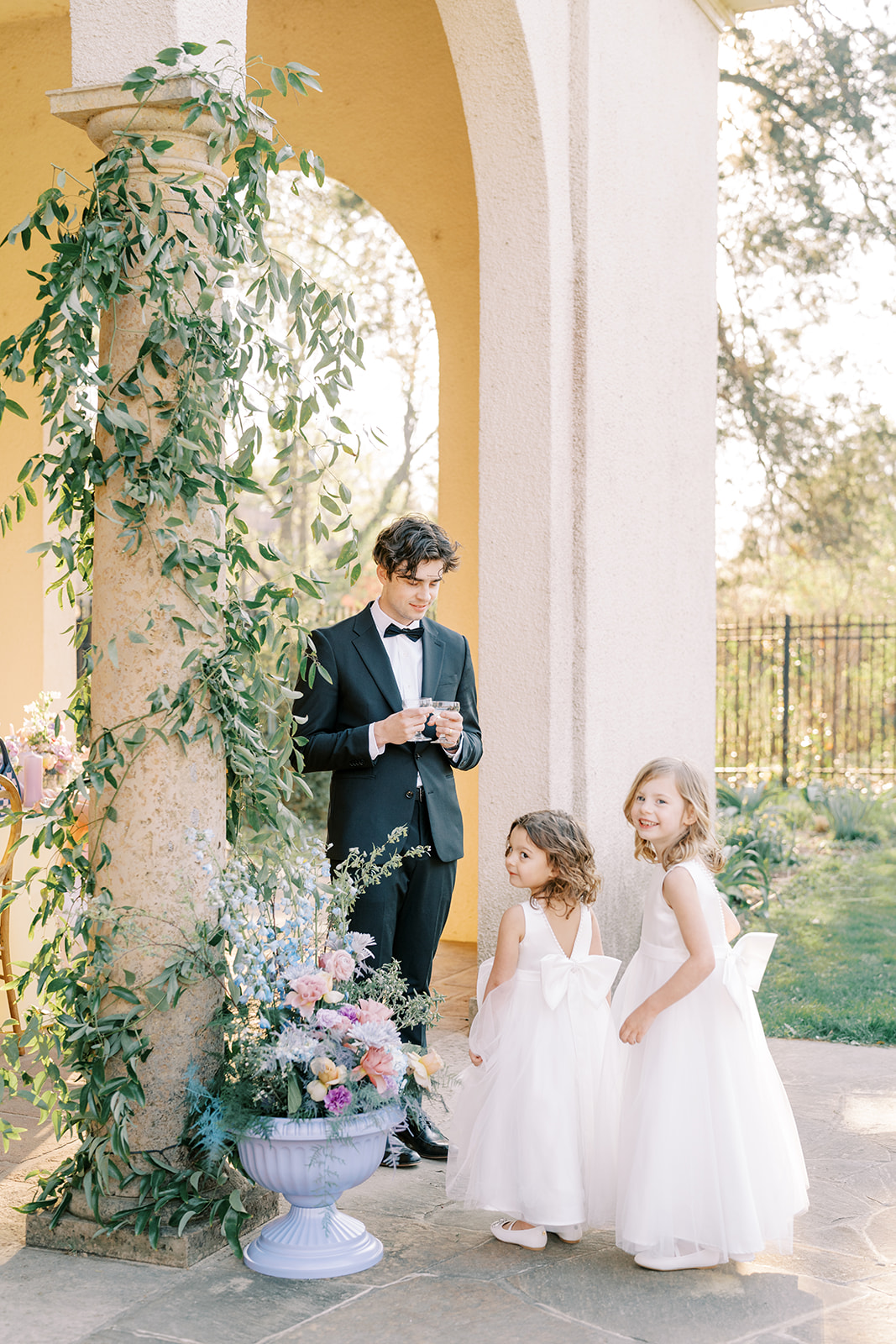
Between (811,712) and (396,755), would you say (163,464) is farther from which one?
(811,712)

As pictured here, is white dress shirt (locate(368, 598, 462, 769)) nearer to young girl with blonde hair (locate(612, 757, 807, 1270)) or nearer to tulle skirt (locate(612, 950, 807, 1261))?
young girl with blonde hair (locate(612, 757, 807, 1270))

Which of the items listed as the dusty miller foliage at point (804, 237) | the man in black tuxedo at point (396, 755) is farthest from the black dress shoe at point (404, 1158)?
the dusty miller foliage at point (804, 237)

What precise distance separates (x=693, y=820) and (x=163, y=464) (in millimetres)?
1515

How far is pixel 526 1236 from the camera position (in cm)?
326

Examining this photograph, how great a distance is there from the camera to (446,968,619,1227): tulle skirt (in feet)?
10.5

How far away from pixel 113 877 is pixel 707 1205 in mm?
1540

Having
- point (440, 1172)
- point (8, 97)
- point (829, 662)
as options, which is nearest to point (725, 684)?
point (829, 662)

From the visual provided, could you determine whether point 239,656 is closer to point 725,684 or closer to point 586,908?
point 586,908

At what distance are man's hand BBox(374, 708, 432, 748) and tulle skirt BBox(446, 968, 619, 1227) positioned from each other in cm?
68

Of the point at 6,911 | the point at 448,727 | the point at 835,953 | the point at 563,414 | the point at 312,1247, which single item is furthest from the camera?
the point at 835,953

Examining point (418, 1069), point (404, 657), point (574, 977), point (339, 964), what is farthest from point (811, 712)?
point (339, 964)

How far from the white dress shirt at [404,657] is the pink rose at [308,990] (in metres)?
0.99

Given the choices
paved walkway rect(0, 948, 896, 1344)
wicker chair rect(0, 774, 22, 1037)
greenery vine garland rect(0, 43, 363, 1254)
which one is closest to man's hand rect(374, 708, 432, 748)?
greenery vine garland rect(0, 43, 363, 1254)

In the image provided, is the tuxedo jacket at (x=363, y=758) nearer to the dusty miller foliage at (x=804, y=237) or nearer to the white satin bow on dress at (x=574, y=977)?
the white satin bow on dress at (x=574, y=977)
